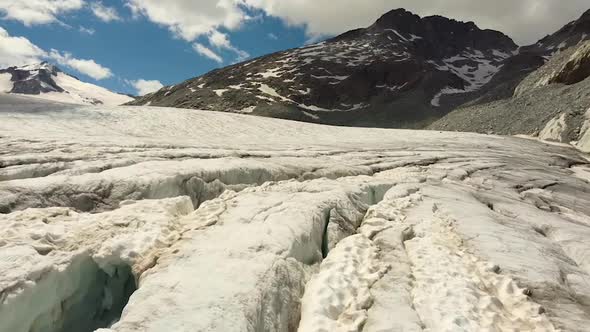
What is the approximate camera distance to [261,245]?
8852 mm

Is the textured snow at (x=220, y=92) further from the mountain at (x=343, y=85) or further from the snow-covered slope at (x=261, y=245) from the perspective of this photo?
the snow-covered slope at (x=261, y=245)

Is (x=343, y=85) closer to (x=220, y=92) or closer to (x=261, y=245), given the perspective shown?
(x=220, y=92)

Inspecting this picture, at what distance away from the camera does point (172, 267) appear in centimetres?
780

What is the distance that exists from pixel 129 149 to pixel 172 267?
818cm

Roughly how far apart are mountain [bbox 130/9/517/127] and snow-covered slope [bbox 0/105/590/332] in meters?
76.2

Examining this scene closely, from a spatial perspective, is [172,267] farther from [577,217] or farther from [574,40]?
[574,40]

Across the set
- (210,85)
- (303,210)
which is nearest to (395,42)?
(210,85)

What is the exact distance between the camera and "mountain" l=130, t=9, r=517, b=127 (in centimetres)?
10644

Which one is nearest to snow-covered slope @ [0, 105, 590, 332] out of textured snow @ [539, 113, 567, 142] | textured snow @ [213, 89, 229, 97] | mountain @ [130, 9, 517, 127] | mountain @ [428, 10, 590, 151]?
textured snow @ [539, 113, 567, 142]

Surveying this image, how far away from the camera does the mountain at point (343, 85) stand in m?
106

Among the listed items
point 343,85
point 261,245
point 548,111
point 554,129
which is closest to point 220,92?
point 343,85

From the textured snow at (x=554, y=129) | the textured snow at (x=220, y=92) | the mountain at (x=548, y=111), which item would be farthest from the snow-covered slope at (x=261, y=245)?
the textured snow at (x=220, y=92)

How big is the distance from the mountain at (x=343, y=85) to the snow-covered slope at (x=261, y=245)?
3002 inches

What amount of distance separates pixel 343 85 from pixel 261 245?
411 ft
